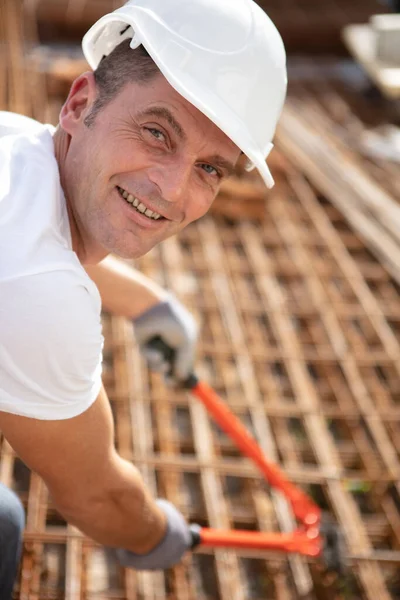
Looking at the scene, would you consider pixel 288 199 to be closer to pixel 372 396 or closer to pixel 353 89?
pixel 372 396

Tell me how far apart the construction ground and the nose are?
1.25 m

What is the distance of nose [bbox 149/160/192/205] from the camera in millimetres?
1396

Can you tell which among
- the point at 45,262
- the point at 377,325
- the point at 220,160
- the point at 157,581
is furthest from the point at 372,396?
the point at 45,262

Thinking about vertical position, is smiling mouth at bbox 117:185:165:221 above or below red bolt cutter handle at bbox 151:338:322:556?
above

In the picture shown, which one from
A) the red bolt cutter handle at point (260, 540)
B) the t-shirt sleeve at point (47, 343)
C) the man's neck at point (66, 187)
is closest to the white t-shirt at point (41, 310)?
the t-shirt sleeve at point (47, 343)

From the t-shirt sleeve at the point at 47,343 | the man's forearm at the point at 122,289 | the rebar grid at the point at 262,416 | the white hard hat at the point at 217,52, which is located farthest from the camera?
the rebar grid at the point at 262,416

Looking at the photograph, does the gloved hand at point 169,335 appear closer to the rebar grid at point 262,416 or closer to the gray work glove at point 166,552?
the rebar grid at point 262,416

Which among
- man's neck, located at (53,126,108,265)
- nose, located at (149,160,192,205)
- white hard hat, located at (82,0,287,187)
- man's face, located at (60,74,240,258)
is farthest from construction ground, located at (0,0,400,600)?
white hard hat, located at (82,0,287,187)

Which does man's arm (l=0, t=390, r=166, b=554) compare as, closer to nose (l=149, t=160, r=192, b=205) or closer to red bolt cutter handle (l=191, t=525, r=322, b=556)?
red bolt cutter handle (l=191, t=525, r=322, b=556)

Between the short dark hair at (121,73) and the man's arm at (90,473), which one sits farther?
the short dark hair at (121,73)

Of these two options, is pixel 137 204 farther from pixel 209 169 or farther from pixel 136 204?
pixel 209 169

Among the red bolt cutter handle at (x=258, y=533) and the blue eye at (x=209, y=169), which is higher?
the blue eye at (x=209, y=169)

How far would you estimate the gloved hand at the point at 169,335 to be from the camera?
225 centimetres

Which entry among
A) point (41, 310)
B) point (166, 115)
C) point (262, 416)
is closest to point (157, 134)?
point (166, 115)
